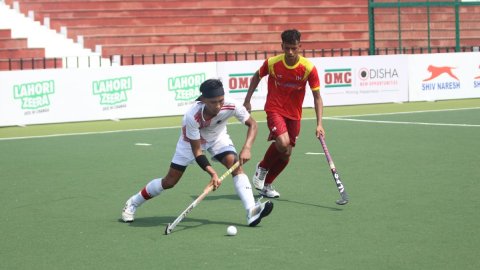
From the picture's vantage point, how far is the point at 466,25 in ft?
105

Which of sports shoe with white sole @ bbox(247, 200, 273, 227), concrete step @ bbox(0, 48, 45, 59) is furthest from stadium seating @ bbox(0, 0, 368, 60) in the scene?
sports shoe with white sole @ bbox(247, 200, 273, 227)

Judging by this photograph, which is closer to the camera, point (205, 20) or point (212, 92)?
point (212, 92)

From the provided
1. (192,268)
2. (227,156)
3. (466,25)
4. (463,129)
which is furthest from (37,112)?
(466,25)

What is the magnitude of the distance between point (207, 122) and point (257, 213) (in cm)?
94

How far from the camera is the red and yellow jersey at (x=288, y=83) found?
1073cm

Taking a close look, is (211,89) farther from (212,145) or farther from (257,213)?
(257,213)

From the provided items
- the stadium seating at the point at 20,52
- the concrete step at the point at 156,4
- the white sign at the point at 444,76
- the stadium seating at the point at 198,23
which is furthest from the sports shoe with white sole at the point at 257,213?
the concrete step at the point at 156,4

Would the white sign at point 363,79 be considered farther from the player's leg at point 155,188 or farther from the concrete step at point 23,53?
the player's leg at point 155,188

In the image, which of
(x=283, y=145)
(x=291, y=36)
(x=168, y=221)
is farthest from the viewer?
(x=283, y=145)

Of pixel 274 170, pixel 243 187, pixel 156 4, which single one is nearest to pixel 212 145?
pixel 243 187

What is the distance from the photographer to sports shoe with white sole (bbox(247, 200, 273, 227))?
29.5 feet

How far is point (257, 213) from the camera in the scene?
9039 millimetres

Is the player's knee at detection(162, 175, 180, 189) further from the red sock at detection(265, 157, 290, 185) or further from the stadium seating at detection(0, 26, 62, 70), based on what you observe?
the stadium seating at detection(0, 26, 62, 70)

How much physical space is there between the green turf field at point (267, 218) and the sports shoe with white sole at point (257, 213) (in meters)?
0.09
